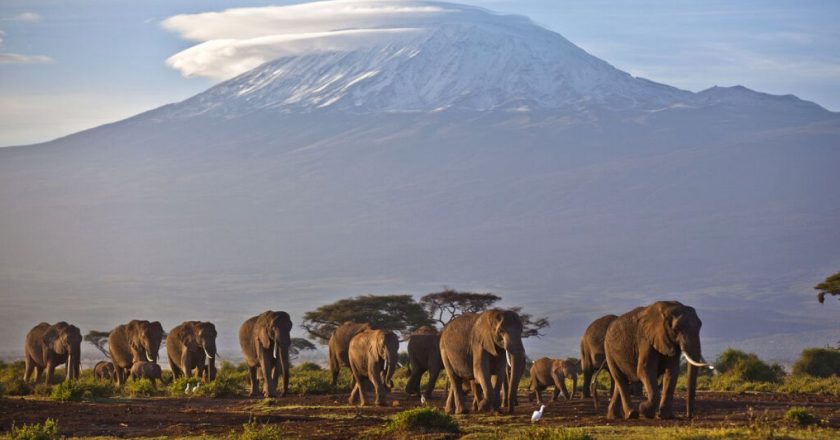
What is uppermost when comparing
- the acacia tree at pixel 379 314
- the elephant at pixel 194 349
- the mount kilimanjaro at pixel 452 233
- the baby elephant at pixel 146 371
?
the mount kilimanjaro at pixel 452 233

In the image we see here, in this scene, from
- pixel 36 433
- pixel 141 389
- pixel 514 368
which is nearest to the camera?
pixel 36 433

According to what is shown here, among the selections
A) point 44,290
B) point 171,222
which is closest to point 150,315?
point 44,290

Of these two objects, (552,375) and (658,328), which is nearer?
(658,328)

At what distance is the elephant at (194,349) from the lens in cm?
3195

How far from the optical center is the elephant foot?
2002 centimetres

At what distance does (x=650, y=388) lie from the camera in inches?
787

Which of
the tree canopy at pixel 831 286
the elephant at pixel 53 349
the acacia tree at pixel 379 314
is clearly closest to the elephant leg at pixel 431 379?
the elephant at pixel 53 349

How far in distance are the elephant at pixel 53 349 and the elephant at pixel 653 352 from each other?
1696cm

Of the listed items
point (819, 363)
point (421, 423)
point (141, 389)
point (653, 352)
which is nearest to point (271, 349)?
point (141, 389)

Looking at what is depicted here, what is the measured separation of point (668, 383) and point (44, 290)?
130250 millimetres

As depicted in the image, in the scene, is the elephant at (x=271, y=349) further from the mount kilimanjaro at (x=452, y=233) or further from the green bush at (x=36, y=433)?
the mount kilimanjaro at (x=452, y=233)

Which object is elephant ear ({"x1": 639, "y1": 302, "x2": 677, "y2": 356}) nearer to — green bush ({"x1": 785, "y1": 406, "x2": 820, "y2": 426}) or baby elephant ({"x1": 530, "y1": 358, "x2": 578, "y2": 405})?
green bush ({"x1": 785, "y1": 406, "x2": 820, "y2": 426})

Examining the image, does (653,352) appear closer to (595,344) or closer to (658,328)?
(658,328)

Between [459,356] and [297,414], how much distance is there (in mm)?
2854
